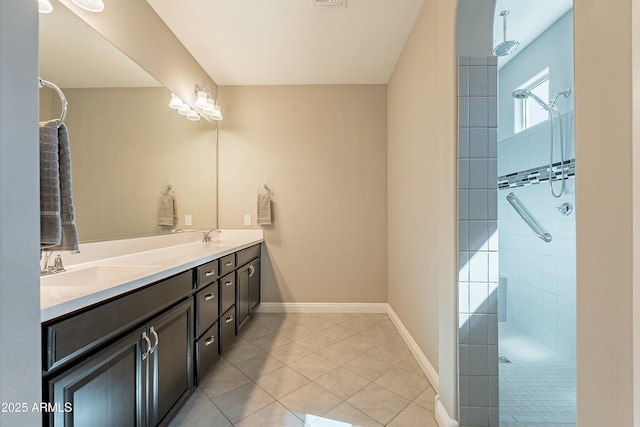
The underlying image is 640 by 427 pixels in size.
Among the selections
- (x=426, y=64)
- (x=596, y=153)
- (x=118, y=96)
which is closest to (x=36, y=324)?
(x=596, y=153)

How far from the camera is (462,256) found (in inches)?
52.7

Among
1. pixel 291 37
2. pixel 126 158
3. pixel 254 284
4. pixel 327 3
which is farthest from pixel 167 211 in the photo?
pixel 327 3

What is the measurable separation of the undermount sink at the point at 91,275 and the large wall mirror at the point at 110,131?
19 cm

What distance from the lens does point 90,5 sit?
1.46 m

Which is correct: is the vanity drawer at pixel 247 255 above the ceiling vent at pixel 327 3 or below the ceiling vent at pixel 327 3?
below

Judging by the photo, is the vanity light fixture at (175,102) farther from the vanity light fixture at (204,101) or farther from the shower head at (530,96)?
the shower head at (530,96)

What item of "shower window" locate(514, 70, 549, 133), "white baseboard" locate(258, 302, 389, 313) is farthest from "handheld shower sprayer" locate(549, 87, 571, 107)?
"white baseboard" locate(258, 302, 389, 313)

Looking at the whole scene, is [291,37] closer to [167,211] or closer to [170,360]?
[167,211]

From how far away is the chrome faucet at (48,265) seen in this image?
124 centimetres

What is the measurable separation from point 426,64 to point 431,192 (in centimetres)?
88

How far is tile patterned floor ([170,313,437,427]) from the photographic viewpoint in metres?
1.54

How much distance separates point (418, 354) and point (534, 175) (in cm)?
180

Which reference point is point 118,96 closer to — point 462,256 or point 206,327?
point 206,327

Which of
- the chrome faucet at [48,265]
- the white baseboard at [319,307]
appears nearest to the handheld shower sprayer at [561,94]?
the white baseboard at [319,307]
